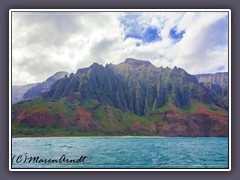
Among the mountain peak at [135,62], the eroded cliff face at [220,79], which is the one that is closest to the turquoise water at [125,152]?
the eroded cliff face at [220,79]

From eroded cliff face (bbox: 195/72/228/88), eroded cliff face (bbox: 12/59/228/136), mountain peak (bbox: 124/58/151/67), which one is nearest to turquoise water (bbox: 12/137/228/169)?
eroded cliff face (bbox: 12/59/228/136)

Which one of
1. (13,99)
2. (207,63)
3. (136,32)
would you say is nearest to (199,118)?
(207,63)

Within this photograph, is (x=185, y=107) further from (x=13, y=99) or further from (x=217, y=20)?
(x=13, y=99)

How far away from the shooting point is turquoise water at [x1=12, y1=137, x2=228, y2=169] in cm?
598

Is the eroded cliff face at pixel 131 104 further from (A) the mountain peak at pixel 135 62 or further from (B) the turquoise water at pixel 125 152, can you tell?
(B) the turquoise water at pixel 125 152

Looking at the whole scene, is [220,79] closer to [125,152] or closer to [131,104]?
[131,104]

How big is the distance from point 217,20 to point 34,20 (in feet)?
9.63

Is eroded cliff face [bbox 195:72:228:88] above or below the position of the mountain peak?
below

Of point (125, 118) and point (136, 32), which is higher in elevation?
point (136, 32)

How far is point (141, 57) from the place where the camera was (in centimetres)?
611

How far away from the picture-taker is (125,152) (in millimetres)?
6062

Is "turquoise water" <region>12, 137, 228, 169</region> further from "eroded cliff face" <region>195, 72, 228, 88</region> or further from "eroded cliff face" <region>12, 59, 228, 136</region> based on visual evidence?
"eroded cliff face" <region>195, 72, 228, 88</region>

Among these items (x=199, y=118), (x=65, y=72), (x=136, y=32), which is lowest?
(x=199, y=118)

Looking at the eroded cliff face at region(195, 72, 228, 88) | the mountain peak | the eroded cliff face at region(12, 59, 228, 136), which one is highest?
the mountain peak
